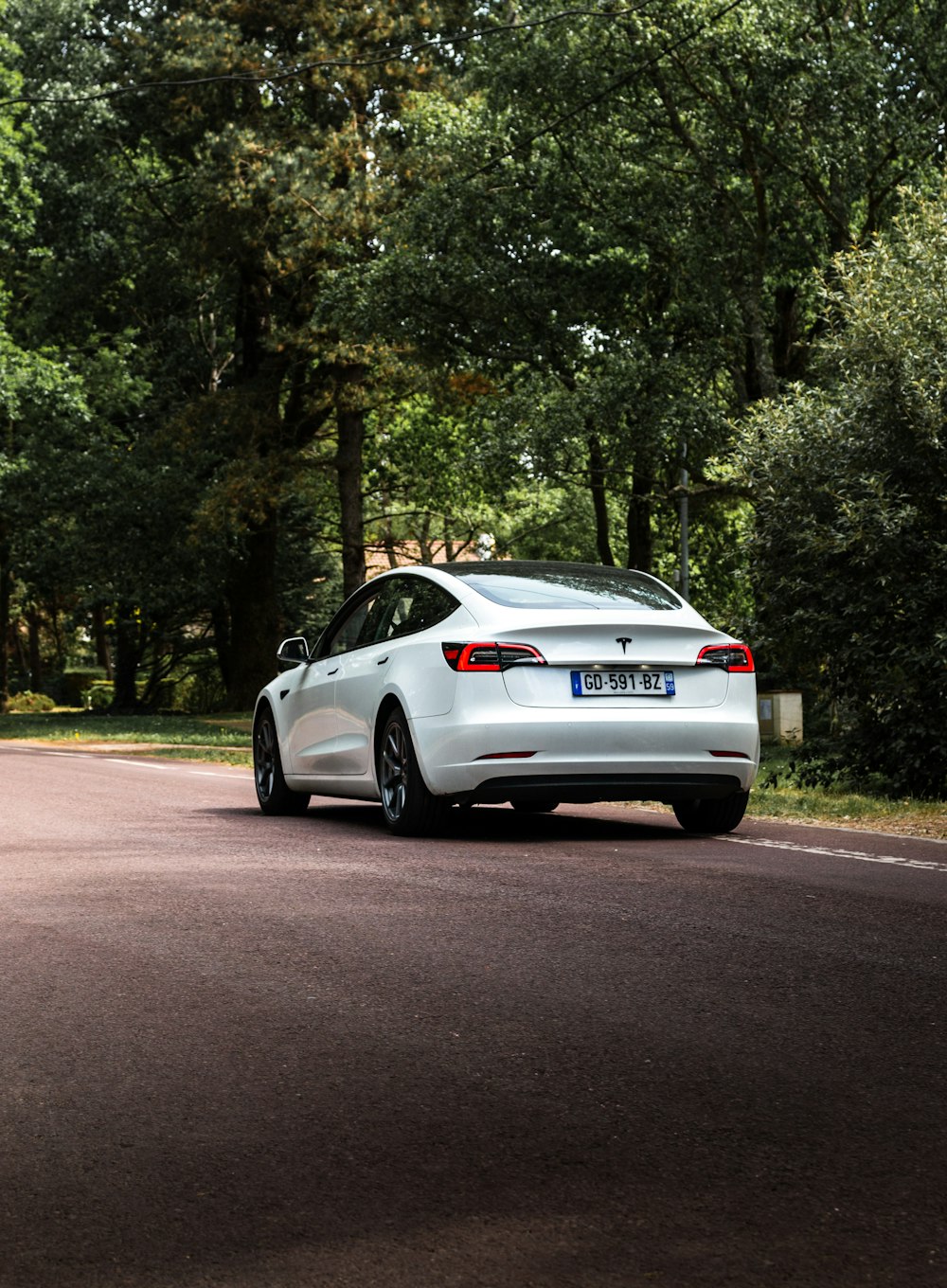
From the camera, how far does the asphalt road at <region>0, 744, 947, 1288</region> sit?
3346 mm

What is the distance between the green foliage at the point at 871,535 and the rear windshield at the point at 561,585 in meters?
3.02

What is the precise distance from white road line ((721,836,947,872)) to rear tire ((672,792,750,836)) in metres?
0.18

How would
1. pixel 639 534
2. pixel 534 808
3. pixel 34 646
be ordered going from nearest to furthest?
pixel 534 808 → pixel 639 534 → pixel 34 646

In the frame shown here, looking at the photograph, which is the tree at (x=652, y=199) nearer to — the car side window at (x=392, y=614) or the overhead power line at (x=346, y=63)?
the overhead power line at (x=346, y=63)

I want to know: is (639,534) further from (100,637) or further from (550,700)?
(550,700)

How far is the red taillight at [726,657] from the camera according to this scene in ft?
33.3

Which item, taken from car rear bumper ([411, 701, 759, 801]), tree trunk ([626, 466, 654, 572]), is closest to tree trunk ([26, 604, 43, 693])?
tree trunk ([626, 466, 654, 572])

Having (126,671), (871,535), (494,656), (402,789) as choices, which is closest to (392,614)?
(402,789)

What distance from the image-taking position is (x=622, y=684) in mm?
9977

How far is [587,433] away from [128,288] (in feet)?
51.9

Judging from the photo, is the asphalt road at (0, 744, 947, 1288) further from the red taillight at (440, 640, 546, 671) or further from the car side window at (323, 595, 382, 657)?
the car side window at (323, 595, 382, 657)

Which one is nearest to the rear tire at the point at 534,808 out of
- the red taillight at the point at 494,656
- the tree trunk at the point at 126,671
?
the red taillight at the point at 494,656

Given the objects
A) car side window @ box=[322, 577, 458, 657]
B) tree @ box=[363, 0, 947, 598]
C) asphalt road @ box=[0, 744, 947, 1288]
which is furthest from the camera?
tree @ box=[363, 0, 947, 598]

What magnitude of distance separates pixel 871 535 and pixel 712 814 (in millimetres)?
3494
